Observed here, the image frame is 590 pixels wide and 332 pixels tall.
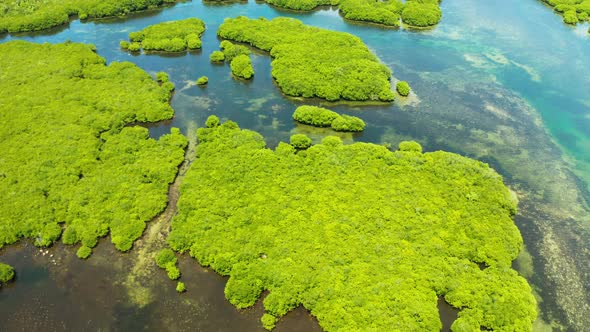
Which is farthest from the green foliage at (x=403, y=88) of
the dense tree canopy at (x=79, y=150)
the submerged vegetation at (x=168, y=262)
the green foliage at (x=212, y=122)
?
the submerged vegetation at (x=168, y=262)

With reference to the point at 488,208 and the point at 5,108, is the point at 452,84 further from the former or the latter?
the point at 5,108

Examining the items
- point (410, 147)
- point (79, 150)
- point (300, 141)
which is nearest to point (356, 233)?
point (300, 141)

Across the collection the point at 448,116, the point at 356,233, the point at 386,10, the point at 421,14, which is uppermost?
the point at 421,14

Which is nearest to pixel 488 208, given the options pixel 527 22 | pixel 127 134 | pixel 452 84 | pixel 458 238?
pixel 458 238

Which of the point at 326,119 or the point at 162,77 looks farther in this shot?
the point at 162,77

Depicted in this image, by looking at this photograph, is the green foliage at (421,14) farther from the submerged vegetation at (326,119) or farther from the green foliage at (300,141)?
the green foliage at (300,141)

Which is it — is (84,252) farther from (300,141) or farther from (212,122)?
(300,141)

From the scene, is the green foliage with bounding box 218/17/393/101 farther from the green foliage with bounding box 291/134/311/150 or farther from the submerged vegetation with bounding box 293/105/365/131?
the green foliage with bounding box 291/134/311/150

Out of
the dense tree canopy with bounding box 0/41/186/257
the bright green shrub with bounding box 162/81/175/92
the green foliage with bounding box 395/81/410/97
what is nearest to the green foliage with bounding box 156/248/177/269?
the dense tree canopy with bounding box 0/41/186/257
